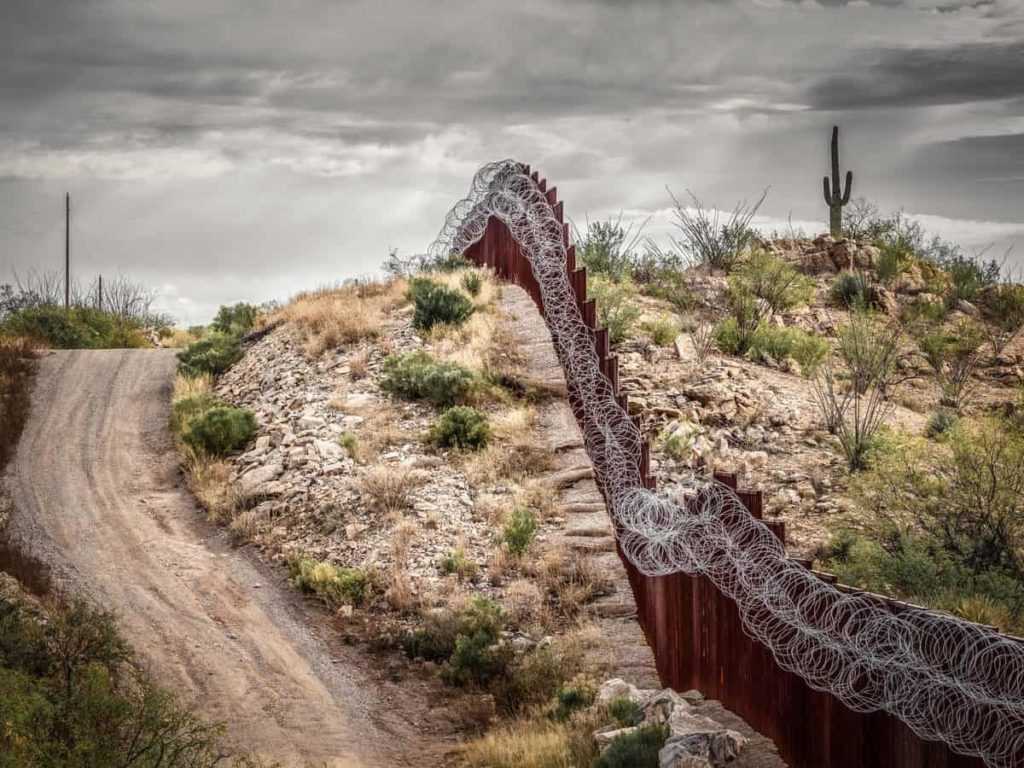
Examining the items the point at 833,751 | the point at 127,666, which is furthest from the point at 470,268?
the point at 833,751

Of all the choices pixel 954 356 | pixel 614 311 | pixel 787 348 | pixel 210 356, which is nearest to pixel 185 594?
pixel 210 356

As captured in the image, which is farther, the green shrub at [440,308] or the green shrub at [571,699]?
the green shrub at [440,308]

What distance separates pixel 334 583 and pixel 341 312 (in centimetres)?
832

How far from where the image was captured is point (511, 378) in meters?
16.6

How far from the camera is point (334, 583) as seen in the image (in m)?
12.7

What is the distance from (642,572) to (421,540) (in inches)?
127

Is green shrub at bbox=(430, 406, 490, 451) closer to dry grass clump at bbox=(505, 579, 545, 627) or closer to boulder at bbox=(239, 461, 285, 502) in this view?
boulder at bbox=(239, 461, 285, 502)

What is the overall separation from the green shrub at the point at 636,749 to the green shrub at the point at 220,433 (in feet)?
33.7

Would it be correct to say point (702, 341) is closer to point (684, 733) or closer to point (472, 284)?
point (472, 284)

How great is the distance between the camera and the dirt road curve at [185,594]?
34.1 feet

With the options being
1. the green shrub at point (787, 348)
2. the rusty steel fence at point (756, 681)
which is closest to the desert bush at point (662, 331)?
the green shrub at point (787, 348)

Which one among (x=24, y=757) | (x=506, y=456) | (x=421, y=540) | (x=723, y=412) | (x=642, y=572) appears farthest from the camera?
(x=723, y=412)

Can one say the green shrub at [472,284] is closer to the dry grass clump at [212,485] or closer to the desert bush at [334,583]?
the dry grass clump at [212,485]

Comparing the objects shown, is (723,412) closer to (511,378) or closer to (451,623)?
(511,378)
